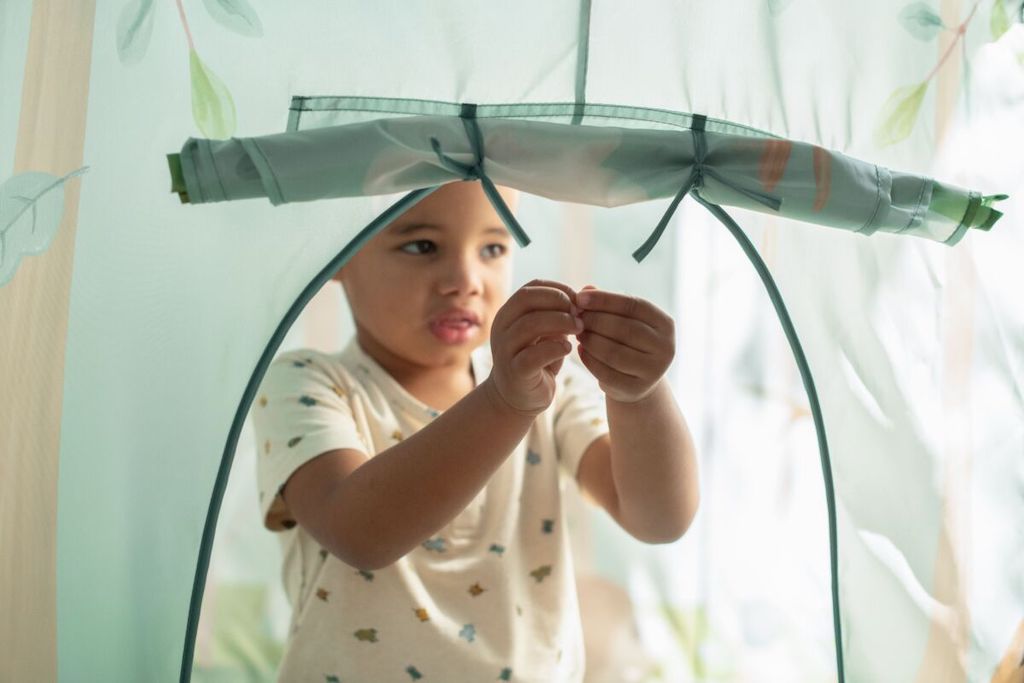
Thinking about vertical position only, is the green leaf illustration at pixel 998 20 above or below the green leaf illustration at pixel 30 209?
above

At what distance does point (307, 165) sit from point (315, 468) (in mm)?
353

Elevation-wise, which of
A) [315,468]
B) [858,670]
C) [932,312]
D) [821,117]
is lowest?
[858,670]

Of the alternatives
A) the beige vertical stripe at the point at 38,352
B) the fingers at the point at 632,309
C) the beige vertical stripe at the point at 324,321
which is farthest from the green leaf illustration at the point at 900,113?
the beige vertical stripe at the point at 324,321

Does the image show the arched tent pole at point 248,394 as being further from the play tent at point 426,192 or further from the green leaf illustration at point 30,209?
the green leaf illustration at point 30,209

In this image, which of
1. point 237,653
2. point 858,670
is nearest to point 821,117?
point 858,670

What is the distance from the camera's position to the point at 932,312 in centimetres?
83

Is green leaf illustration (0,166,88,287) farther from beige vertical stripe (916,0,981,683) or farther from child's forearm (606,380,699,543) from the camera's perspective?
beige vertical stripe (916,0,981,683)

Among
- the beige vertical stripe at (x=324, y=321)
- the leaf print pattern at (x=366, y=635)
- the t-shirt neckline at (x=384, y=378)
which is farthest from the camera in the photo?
the beige vertical stripe at (x=324, y=321)

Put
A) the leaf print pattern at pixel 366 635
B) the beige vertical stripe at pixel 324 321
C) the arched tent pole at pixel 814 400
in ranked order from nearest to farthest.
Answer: the arched tent pole at pixel 814 400
the leaf print pattern at pixel 366 635
the beige vertical stripe at pixel 324 321

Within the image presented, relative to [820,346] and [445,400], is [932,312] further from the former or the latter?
[445,400]

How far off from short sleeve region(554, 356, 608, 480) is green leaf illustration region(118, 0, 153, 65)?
0.59 metres

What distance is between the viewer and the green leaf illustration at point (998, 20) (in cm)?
80

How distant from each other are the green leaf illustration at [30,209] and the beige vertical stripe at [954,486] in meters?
0.70

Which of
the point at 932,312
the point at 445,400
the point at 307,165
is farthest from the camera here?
the point at 445,400
